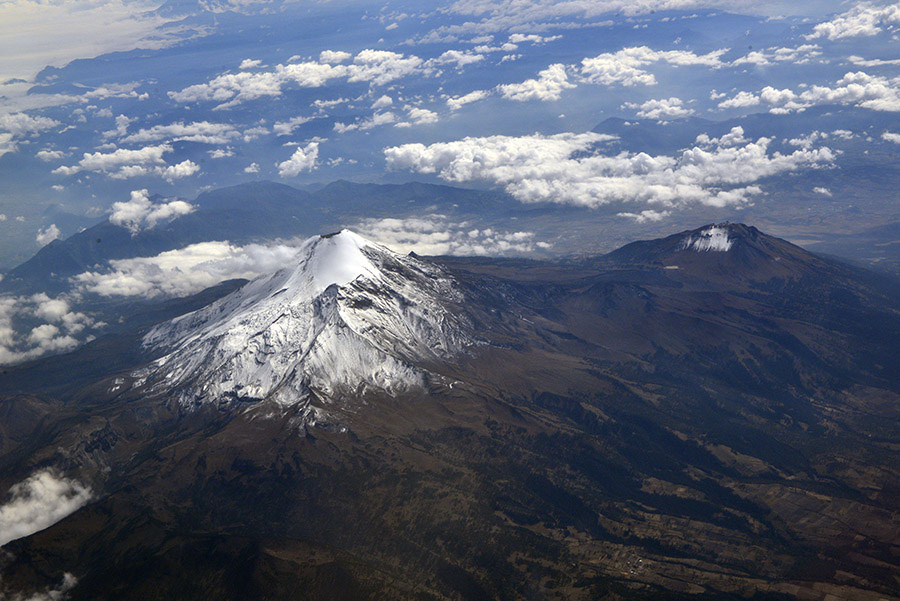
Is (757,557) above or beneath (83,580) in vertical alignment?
beneath

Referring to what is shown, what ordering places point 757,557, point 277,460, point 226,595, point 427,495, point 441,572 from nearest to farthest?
point 226,595
point 441,572
point 757,557
point 427,495
point 277,460

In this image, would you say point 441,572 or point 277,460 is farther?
point 277,460

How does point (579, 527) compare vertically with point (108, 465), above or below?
below

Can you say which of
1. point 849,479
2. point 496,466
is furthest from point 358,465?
point 849,479

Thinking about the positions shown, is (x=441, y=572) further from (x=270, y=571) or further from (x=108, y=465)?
(x=108, y=465)

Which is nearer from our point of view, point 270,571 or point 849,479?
point 270,571

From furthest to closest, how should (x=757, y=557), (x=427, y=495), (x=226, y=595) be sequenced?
(x=427, y=495) < (x=757, y=557) < (x=226, y=595)

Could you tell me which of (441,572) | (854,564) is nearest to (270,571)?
(441,572)

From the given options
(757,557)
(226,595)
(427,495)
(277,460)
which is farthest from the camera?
(277,460)

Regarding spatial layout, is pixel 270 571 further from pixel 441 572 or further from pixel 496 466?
pixel 496 466
